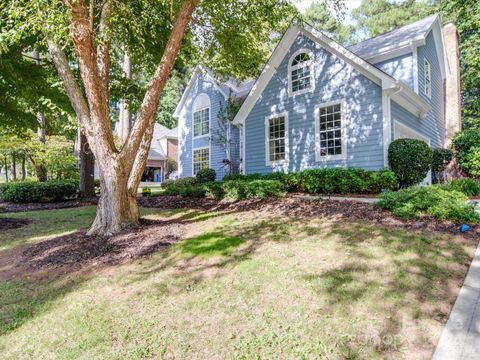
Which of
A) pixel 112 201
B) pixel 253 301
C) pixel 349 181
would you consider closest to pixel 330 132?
pixel 349 181

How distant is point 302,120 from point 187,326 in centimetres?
952

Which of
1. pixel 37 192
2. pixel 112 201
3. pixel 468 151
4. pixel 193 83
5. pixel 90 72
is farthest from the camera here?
pixel 193 83

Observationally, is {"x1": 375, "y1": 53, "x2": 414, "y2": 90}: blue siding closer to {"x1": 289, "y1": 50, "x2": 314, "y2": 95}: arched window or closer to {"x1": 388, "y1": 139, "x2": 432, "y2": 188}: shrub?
{"x1": 289, "y1": 50, "x2": 314, "y2": 95}: arched window

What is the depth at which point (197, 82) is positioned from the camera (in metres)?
19.0

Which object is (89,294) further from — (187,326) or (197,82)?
(197,82)

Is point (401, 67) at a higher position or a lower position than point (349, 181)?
higher

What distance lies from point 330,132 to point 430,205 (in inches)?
205

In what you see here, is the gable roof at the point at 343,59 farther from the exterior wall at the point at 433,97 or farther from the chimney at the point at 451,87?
the chimney at the point at 451,87

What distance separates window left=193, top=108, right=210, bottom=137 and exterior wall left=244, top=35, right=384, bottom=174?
575cm

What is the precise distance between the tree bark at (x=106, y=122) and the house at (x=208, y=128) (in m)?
9.84

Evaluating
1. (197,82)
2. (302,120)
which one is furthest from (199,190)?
(197,82)

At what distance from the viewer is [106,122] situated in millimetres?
5730

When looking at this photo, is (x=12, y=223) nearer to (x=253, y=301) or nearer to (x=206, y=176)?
(x=253, y=301)

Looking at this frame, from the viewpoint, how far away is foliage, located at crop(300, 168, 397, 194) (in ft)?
26.7
